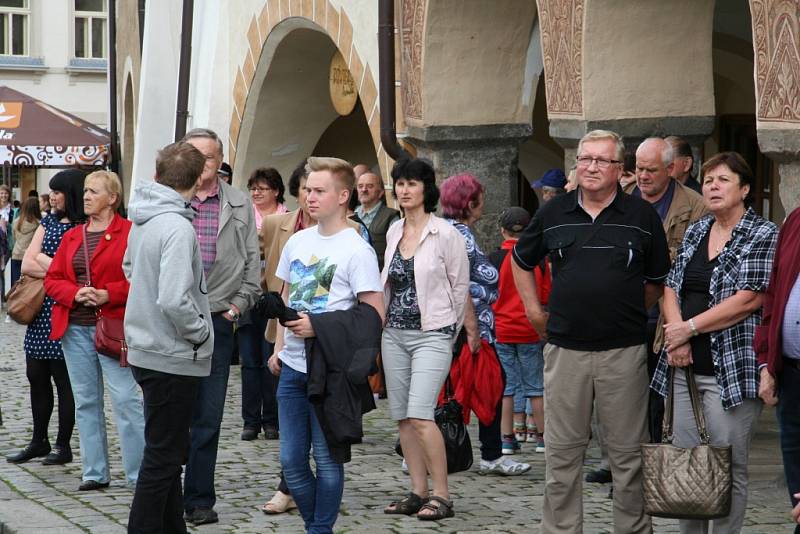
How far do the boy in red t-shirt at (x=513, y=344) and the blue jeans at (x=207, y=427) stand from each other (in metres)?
2.37

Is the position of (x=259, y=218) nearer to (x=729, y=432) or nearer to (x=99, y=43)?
(x=729, y=432)

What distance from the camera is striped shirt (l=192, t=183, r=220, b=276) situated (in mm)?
7188

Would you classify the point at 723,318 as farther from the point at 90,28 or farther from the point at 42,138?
the point at 90,28

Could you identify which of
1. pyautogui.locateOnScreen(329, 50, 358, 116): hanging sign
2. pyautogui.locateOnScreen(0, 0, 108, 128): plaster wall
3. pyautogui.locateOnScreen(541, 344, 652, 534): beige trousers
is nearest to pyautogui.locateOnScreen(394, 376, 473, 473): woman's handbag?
pyautogui.locateOnScreen(541, 344, 652, 534): beige trousers

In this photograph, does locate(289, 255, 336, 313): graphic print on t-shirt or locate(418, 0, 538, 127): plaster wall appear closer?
locate(289, 255, 336, 313): graphic print on t-shirt

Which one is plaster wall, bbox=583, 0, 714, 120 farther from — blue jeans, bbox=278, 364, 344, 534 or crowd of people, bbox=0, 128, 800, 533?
→ blue jeans, bbox=278, 364, 344, 534

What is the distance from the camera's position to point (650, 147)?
7383 mm

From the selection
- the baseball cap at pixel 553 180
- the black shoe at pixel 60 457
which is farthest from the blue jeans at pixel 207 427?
the baseball cap at pixel 553 180

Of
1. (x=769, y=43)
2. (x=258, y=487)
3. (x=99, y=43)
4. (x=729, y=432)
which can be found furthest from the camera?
(x=99, y=43)

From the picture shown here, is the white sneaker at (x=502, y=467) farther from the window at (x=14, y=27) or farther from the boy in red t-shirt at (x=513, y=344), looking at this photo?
the window at (x=14, y=27)

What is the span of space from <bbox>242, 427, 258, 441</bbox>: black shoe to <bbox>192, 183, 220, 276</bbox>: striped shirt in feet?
8.40

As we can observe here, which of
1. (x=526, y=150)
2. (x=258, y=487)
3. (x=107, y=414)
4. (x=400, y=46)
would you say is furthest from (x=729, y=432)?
(x=526, y=150)

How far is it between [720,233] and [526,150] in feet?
40.9

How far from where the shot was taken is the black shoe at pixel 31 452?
870cm
